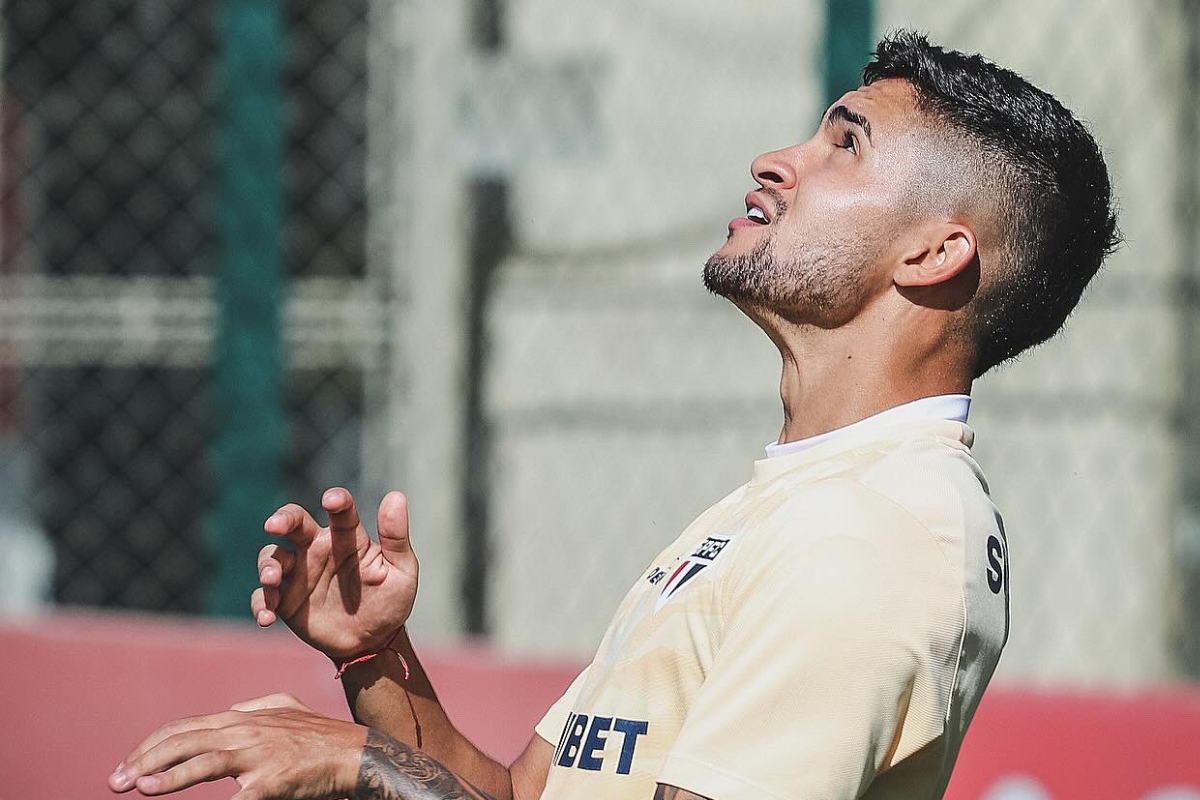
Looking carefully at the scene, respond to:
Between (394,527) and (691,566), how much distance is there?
1.55ft

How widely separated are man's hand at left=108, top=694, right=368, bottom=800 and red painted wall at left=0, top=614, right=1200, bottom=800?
7.49 feet

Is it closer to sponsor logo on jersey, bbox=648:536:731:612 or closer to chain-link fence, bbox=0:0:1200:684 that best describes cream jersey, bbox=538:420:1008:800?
sponsor logo on jersey, bbox=648:536:731:612

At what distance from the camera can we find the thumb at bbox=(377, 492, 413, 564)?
2.36 metres

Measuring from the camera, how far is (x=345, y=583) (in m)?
2.43

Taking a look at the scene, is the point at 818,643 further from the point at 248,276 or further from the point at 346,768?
the point at 248,276

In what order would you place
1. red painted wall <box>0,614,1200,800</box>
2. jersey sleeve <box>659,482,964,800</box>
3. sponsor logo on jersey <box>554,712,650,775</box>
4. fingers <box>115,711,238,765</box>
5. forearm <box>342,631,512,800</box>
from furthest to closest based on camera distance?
red painted wall <box>0,614,1200,800</box> < forearm <box>342,631,512,800</box> < sponsor logo on jersey <box>554,712,650,775</box> < fingers <box>115,711,238,765</box> < jersey sleeve <box>659,482,964,800</box>

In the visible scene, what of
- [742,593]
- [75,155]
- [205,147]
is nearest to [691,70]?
[205,147]

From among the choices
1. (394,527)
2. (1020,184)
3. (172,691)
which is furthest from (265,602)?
(172,691)

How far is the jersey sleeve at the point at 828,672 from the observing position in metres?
1.83

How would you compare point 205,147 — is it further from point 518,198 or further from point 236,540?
point 236,540

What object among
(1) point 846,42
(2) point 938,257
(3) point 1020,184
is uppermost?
(1) point 846,42

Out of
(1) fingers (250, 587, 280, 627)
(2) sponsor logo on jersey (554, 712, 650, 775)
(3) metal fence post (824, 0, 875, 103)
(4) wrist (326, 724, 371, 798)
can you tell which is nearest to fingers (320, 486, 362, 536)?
(1) fingers (250, 587, 280, 627)

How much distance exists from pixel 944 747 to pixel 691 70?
3.61 m

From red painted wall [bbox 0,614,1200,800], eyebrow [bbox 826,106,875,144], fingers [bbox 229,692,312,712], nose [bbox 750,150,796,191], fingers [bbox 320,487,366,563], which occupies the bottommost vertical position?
red painted wall [bbox 0,614,1200,800]
